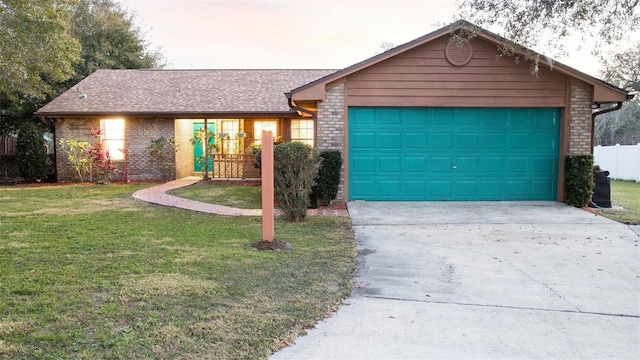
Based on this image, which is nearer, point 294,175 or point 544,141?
point 294,175

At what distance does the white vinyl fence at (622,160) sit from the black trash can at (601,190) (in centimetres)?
1037

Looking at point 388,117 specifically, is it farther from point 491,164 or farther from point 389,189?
point 491,164

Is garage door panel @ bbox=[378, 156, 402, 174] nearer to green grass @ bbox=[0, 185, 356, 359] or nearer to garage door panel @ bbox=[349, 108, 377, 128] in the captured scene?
Answer: garage door panel @ bbox=[349, 108, 377, 128]

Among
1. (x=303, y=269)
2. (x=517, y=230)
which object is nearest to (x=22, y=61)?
(x=303, y=269)

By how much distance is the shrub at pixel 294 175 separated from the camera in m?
8.62

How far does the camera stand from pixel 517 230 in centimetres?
843

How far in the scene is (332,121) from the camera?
11.4 meters

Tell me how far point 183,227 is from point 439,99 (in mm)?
6789

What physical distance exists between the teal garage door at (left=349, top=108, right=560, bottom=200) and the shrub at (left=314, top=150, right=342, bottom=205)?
68 cm

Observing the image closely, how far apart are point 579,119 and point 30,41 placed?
15.8 metres

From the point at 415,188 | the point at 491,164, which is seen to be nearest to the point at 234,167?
the point at 415,188

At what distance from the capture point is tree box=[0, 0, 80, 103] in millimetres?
14109

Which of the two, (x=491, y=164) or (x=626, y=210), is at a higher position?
(x=491, y=164)

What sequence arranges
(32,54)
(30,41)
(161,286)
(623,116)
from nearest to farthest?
1. (161,286)
2. (30,41)
3. (32,54)
4. (623,116)
